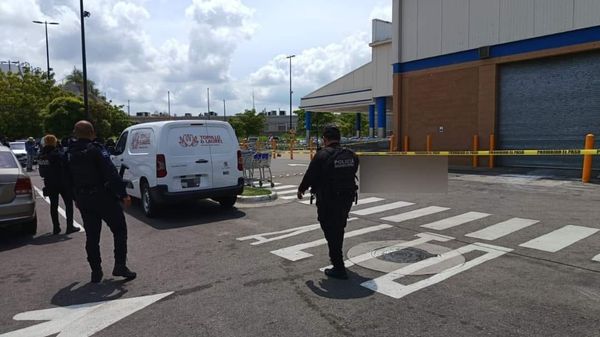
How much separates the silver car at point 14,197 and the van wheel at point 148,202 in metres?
2.07

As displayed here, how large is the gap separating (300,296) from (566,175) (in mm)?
13036

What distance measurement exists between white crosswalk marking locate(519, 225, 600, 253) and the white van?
5648 millimetres

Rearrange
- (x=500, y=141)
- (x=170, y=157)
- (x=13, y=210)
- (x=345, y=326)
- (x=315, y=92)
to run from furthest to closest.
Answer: (x=315, y=92) → (x=500, y=141) → (x=170, y=157) → (x=13, y=210) → (x=345, y=326)

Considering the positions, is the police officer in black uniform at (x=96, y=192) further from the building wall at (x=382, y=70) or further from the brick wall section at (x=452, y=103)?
the building wall at (x=382, y=70)

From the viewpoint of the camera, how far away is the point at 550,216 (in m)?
8.47

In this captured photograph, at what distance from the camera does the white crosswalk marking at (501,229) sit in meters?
7.14

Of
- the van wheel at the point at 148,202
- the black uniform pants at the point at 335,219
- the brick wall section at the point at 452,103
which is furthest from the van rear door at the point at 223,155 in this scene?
the brick wall section at the point at 452,103

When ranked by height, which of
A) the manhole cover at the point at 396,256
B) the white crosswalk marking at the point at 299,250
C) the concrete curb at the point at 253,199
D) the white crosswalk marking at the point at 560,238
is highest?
the concrete curb at the point at 253,199

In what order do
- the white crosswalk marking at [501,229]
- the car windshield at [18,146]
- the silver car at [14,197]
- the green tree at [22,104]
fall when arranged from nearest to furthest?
1. the white crosswalk marking at [501,229]
2. the silver car at [14,197]
3. the car windshield at [18,146]
4. the green tree at [22,104]

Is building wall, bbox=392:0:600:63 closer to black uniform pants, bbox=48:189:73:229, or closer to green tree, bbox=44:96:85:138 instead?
black uniform pants, bbox=48:189:73:229

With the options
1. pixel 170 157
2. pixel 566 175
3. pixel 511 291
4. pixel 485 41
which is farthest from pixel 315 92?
pixel 511 291

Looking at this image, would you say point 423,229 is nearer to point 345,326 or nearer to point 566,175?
point 345,326

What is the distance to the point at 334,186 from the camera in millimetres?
5207

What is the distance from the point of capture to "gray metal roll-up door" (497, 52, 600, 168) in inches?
605
